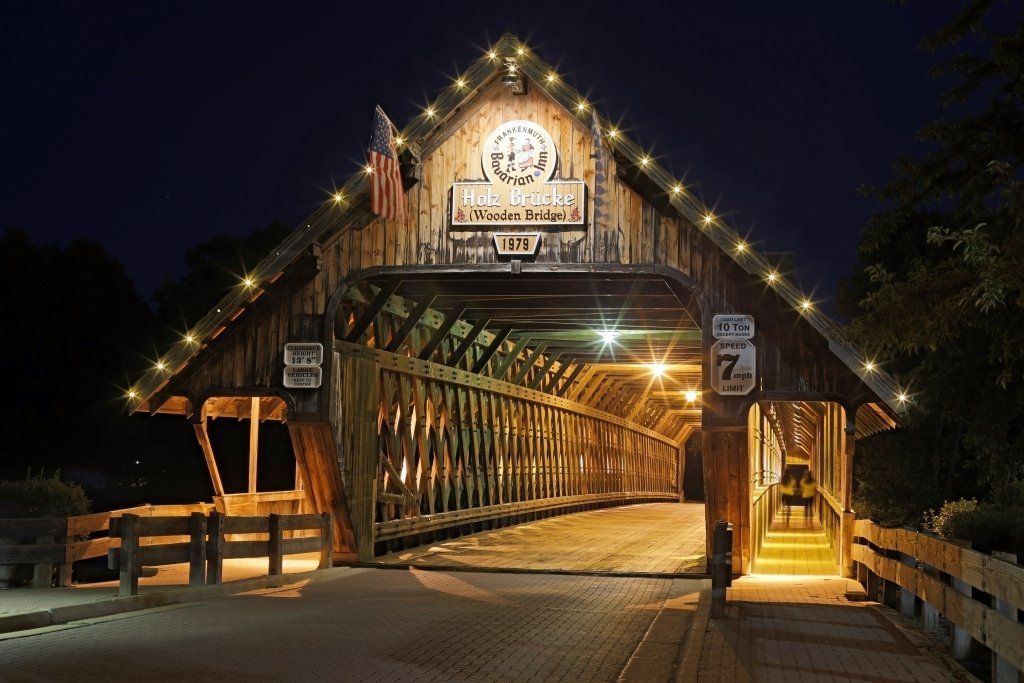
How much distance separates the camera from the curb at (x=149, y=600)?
10.2 m

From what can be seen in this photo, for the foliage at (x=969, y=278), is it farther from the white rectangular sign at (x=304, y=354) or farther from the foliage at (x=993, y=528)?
the white rectangular sign at (x=304, y=354)

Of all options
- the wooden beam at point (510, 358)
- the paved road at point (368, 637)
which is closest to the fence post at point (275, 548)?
the paved road at point (368, 637)

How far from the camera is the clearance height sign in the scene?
53.1 ft

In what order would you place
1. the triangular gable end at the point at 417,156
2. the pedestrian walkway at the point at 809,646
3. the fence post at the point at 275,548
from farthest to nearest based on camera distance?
the triangular gable end at the point at 417,156 → the fence post at the point at 275,548 → the pedestrian walkway at the point at 809,646

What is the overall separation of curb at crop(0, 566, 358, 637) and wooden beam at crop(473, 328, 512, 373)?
8067 millimetres

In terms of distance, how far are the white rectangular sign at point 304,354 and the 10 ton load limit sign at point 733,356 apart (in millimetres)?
5358

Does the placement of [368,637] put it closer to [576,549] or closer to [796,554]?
[576,549]

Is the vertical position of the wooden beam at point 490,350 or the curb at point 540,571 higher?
the wooden beam at point 490,350

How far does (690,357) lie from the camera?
28.6m

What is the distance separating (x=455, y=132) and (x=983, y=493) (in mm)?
9380

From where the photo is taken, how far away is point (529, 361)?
2694 cm

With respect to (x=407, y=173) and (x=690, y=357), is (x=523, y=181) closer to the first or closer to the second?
(x=407, y=173)

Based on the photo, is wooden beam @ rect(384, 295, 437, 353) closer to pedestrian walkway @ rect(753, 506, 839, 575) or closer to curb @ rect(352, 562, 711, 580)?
curb @ rect(352, 562, 711, 580)

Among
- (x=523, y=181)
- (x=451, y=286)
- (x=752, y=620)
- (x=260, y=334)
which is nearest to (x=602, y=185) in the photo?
(x=523, y=181)
